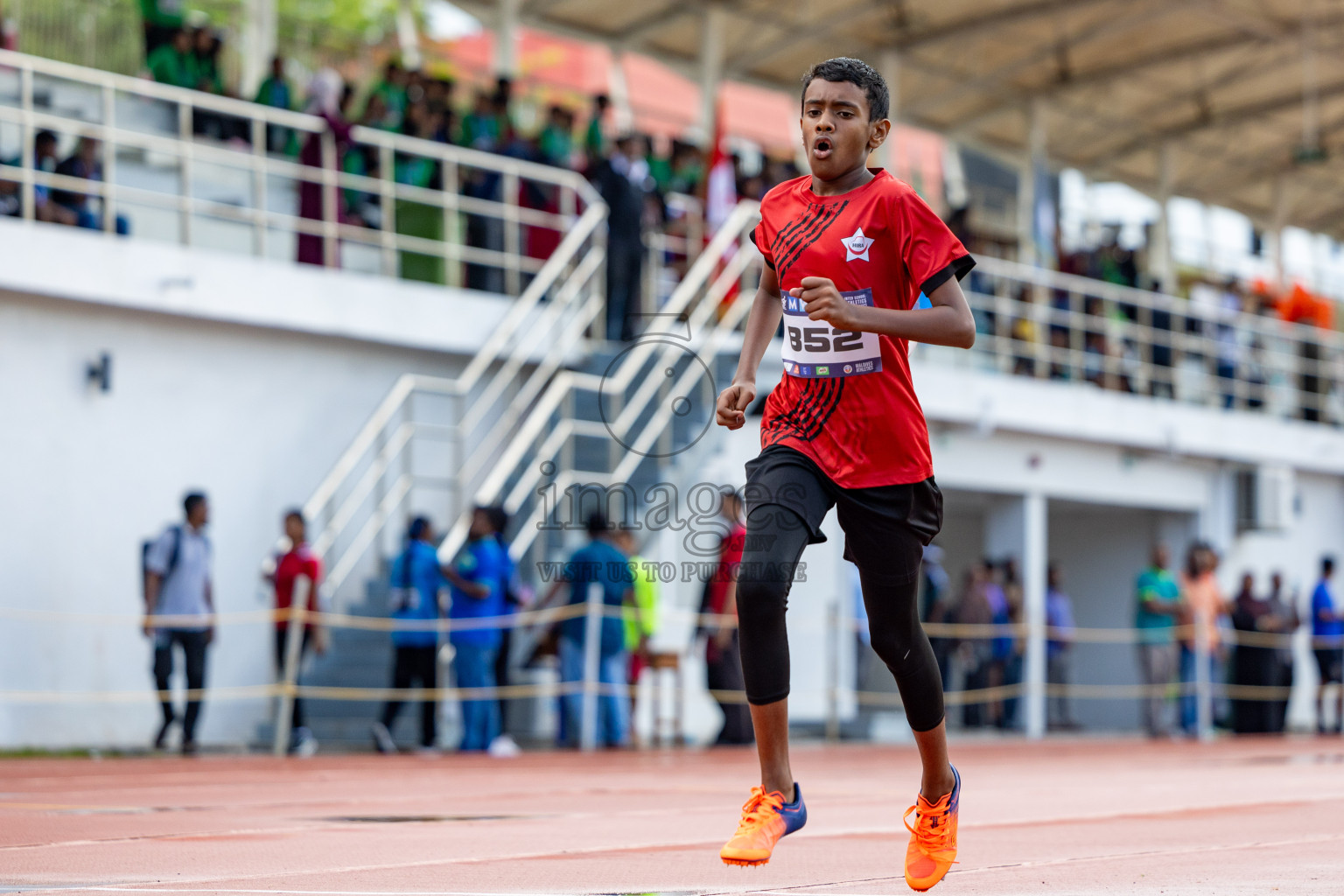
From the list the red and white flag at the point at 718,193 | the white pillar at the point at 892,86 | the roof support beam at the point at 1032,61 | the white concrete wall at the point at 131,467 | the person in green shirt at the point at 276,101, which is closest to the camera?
the white concrete wall at the point at 131,467

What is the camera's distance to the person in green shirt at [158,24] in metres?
13.9

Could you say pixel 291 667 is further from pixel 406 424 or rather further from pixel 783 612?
pixel 783 612

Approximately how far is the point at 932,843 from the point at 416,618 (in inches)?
326

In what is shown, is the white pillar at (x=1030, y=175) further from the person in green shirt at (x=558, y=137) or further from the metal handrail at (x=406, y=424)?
the metal handrail at (x=406, y=424)

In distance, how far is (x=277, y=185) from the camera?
1439cm

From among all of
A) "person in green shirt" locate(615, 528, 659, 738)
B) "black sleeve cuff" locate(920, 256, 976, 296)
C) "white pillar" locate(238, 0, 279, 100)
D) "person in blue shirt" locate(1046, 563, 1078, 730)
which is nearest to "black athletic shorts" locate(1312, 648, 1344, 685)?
"person in blue shirt" locate(1046, 563, 1078, 730)

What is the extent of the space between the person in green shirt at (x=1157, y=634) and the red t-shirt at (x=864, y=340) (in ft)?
45.8

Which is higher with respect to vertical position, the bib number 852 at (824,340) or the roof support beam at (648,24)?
the roof support beam at (648,24)

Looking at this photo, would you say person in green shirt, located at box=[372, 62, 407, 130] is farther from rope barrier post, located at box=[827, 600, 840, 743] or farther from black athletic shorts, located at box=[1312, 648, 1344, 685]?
black athletic shorts, located at box=[1312, 648, 1344, 685]

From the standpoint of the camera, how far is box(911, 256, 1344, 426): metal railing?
19109mm

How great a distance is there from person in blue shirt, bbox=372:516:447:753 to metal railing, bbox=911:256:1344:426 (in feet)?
24.5

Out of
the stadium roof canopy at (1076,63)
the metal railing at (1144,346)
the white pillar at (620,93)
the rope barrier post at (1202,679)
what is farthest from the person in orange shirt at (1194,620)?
the white pillar at (620,93)

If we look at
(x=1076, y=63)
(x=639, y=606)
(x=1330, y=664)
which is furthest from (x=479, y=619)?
(x=1076, y=63)

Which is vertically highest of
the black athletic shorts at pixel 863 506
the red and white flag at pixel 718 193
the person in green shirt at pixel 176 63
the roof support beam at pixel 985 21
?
the roof support beam at pixel 985 21
